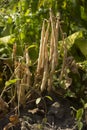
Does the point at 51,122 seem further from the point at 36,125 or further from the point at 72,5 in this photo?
the point at 72,5

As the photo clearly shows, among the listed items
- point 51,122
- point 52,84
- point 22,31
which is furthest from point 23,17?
point 51,122

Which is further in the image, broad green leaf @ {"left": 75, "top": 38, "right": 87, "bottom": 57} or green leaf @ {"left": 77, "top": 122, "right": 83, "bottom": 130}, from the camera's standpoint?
broad green leaf @ {"left": 75, "top": 38, "right": 87, "bottom": 57}

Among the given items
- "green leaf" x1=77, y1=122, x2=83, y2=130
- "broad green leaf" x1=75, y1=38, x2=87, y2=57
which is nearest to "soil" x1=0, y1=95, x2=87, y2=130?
"green leaf" x1=77, y1=122, x2=83, y2=130

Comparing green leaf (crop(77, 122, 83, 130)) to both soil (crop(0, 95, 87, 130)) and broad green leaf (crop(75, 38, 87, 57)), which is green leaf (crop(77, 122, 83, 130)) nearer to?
soil (crop(0, 95, 87, 130))

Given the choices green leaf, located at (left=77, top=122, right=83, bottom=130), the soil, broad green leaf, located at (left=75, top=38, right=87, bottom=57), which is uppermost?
broad green leaf, located at (left=75, top=38, right=87, bottom=57)

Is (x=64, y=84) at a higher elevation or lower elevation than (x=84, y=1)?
lower

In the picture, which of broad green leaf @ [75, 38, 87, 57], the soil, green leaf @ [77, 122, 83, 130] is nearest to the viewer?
green leaf @ [77, 122, 83, 130]

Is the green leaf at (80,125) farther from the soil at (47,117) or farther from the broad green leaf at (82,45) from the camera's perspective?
the broad green leaf at (82,45)

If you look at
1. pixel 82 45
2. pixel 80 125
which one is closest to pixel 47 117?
pixel 80 125
